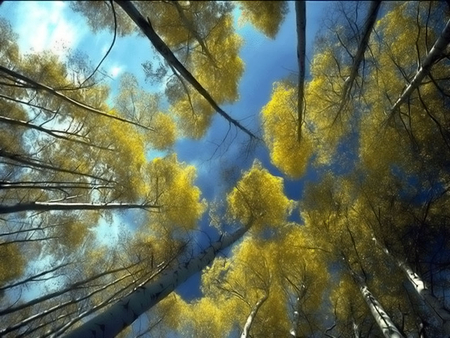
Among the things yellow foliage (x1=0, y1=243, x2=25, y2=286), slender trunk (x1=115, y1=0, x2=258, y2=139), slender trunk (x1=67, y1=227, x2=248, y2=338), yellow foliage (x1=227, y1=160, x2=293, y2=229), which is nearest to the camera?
slender trunk (x1=67, y1=227, x2=248, y2=338)

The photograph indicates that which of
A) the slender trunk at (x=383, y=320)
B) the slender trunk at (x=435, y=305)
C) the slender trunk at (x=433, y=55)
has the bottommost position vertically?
the slender trunk at (x=435, y=305)

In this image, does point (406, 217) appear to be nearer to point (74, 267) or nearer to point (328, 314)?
point (328, 314)

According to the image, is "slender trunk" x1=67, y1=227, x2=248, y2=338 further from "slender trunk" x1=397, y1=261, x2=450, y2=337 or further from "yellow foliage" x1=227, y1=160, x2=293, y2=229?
"slender trunk" x1=397, y1=261, x2=450, y2=337

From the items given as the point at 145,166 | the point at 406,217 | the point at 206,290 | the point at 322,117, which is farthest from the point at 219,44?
the point at 206,290

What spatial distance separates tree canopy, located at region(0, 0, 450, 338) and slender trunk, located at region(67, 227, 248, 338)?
0.17 m

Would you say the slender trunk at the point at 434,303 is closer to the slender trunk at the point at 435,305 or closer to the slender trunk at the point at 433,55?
the slender trunk at the point at 435,305

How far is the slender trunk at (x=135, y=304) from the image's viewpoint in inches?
162

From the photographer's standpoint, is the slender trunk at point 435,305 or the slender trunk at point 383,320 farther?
the slender trunk at point 383,320

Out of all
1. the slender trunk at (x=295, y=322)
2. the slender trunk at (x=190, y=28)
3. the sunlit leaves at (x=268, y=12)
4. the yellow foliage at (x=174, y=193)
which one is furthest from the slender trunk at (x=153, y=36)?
the slender trunk at (x=295, y=322)

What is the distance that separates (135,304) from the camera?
4.93 meters

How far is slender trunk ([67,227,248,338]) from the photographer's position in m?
4.12

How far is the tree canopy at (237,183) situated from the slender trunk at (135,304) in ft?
0.55

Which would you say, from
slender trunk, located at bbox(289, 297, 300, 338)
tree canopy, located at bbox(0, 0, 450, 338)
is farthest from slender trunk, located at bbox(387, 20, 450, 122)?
slender trunk, located at bbox(289, 297, 300, 338)

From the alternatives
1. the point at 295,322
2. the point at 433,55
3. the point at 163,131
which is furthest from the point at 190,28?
the point at 295,322
